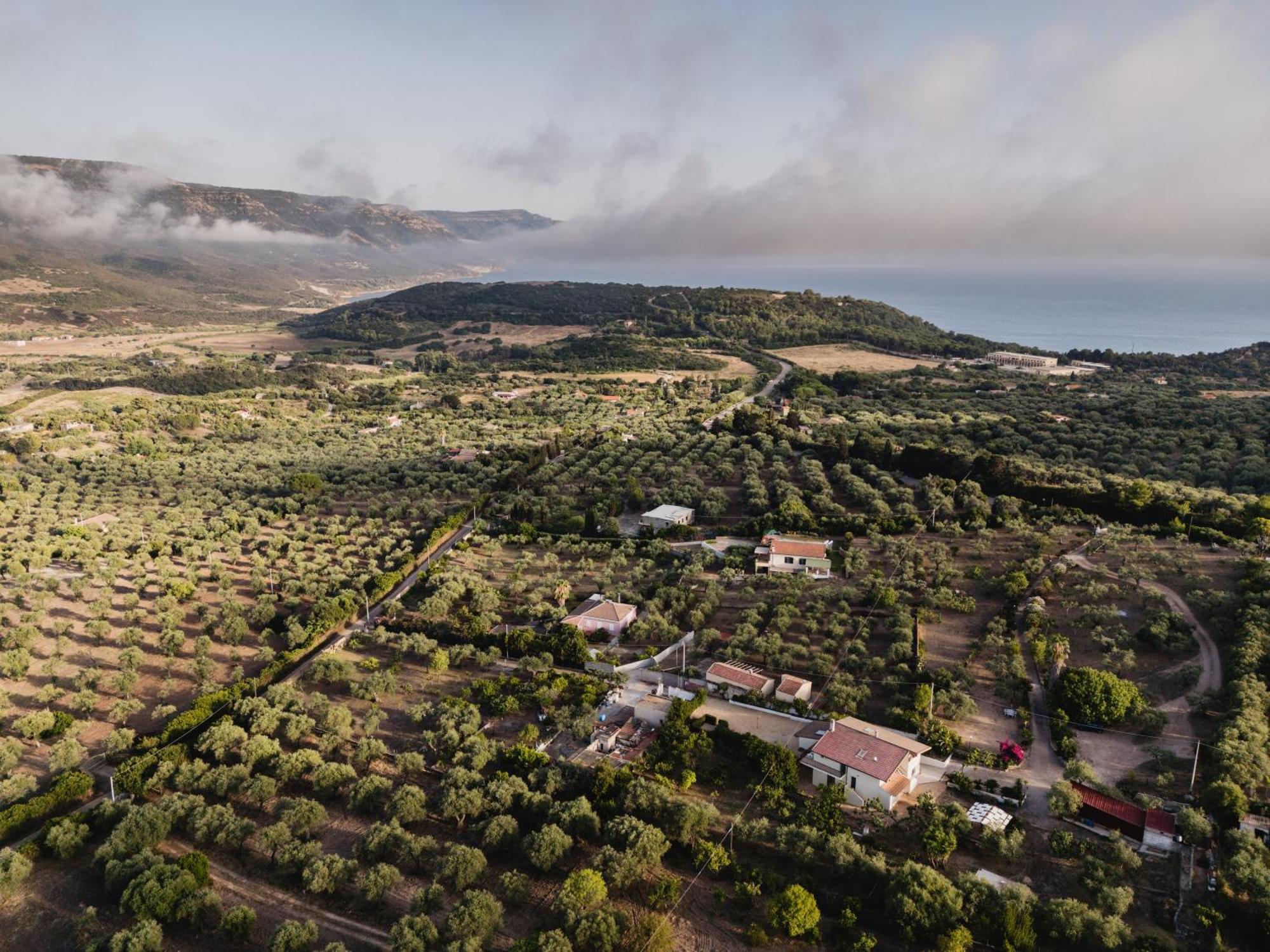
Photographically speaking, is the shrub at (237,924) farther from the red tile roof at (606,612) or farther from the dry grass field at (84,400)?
the dry grass field at (84,400)

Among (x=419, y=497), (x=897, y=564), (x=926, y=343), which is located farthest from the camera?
(x=926, y=343)

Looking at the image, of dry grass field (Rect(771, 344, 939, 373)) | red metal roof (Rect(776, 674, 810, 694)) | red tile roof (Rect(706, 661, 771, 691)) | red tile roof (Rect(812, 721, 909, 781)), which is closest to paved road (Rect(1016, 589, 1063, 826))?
red tile roof (Rect(812, 721, 909, 781))

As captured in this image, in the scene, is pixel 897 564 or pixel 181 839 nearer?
pixel 181 839

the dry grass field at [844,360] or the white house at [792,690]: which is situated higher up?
the dry grass field at [844,360]

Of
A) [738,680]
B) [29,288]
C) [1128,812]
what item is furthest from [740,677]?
[29,288]

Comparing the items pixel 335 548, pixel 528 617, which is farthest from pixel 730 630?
pixel 335 548

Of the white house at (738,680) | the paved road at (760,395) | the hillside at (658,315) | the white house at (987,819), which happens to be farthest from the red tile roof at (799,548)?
the hillside at (658,315)

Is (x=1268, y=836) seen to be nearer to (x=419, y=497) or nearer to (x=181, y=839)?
(x=181, y=839)

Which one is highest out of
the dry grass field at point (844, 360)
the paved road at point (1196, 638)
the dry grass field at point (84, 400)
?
the dry grass field at point (844, 360)
